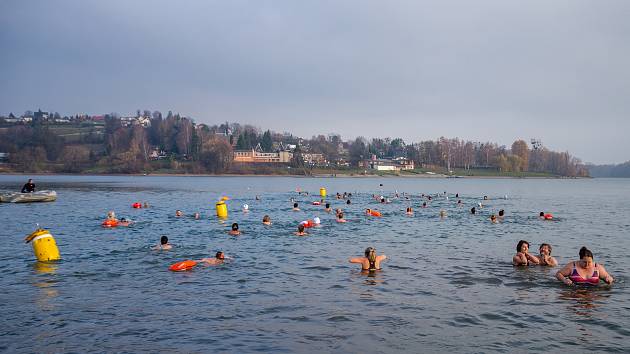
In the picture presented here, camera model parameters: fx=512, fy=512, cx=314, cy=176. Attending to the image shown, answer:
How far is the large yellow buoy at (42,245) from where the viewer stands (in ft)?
63.8

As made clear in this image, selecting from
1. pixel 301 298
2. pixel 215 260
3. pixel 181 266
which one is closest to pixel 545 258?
pixel 301 298

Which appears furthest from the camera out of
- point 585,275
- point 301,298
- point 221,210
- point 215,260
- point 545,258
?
point 221,210

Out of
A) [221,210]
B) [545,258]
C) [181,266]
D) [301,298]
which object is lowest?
[301,298]

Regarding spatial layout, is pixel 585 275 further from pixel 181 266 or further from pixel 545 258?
pixel 181 266

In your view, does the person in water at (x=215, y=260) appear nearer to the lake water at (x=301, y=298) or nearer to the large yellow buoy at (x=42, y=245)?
the lake water at (x=301, y=298)

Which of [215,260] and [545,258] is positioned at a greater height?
[545,258]

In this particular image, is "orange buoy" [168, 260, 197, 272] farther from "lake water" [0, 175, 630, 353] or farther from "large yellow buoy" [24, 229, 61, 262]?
"large yellow buoy" [24, 229, 61, 262]

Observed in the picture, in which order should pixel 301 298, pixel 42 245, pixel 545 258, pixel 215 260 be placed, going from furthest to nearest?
pixel 545 258, pixel 215 260, pixel 42 245, pixel 301 298

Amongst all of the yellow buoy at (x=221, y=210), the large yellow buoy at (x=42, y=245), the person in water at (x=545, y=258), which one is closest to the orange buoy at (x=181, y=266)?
the large yellow buoy at (x=42, y=245)

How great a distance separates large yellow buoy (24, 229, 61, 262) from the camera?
19.5 m

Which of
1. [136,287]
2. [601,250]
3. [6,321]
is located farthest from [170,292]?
[601,250]

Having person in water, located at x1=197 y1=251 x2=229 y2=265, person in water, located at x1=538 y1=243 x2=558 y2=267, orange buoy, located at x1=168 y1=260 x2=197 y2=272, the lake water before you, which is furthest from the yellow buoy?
person in water, located at x1=538 y1=243 x2=558 y2=267

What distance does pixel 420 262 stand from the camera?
69.8ft

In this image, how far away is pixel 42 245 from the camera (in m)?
19.6
